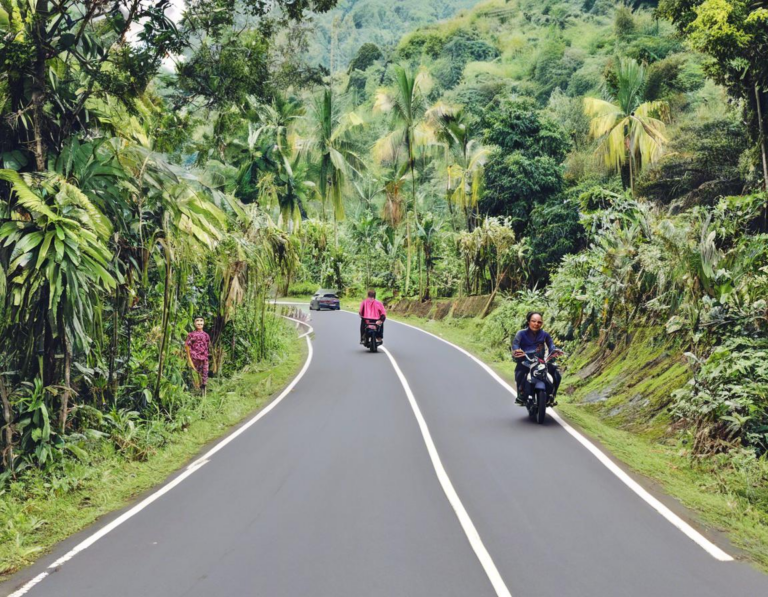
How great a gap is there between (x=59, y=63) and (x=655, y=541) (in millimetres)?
9959

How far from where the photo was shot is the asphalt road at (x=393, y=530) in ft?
17.9

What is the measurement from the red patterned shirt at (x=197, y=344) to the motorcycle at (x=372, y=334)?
9828 mm

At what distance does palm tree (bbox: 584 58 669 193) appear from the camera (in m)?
31.9

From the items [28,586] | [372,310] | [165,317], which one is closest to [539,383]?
[165,317]

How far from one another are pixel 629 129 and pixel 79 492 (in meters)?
30.0

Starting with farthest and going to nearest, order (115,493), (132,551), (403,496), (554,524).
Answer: (115,493) → (403,496) → (554,524) → (132,551)

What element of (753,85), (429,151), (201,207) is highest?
(429,151)

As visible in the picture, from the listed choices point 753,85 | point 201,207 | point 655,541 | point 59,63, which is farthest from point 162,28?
point 753,85

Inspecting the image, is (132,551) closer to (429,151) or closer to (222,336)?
(222,336)

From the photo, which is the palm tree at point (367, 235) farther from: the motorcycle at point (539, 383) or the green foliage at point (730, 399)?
the green foliage at point (730, 399)

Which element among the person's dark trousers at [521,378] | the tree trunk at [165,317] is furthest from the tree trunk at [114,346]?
the person's dark trousers at [521,378]

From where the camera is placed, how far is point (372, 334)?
23812 mm

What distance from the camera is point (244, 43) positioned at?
12.6 m

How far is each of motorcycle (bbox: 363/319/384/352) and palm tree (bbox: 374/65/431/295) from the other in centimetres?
1636
